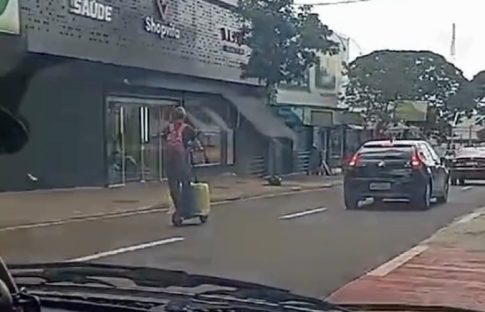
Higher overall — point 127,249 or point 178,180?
point 178,180

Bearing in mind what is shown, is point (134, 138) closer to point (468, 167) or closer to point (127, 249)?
point (468, 167)

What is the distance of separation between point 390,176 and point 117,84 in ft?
33.5

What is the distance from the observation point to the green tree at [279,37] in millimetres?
31891

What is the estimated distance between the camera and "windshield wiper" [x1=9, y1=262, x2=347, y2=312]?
9.62 ft

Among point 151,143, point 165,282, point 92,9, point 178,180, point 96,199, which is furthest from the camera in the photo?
point 151,143

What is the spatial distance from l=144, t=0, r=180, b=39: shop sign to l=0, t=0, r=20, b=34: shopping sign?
5.91 meters

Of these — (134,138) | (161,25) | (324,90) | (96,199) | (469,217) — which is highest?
(161,25)

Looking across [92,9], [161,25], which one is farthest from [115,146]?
[92,9]

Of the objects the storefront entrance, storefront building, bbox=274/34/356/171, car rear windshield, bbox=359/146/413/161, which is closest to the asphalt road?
car rear windshield, bbox=359/146/413/161

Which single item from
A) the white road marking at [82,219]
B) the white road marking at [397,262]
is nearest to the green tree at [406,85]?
the white road marking at [82,219]

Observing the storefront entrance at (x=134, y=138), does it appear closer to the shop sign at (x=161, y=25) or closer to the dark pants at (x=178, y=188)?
the shop sign at (x=161, y=25)

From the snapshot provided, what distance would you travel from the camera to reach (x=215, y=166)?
3425 centimetres

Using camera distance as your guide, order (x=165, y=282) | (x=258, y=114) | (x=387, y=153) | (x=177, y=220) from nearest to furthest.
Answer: (x=165, y=282) < (x=177, y=220) < (x=387, y=153) < (x=258, y=114)

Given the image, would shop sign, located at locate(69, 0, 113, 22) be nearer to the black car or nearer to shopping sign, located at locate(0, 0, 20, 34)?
shopping sign, located at locate(0, 0, 20, 34)
